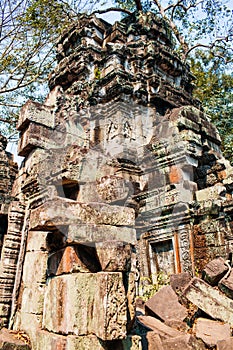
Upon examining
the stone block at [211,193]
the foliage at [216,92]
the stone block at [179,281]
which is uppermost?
the foliage at [216,92]

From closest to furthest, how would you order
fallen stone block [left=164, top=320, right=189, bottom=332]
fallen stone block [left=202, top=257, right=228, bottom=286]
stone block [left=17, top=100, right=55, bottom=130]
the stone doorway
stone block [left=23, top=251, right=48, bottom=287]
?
stone block [left=23, top=251, right=48, bottom=287] < fallen stone block [left=164, top=320, right=189, bottom=332] < fallen stone block [left=202, top=257, right=228, bottom=286] < stone block [left=17, top=100, right=55, bottom=130] < the stone doorway

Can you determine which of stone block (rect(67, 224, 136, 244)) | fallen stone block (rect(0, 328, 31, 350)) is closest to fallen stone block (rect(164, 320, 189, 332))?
stone block (rect(67, 224, 136, 244))

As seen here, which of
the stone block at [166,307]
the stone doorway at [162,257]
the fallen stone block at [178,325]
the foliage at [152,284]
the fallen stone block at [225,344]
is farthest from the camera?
the stone doorway at [162,257]

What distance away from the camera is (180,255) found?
21.4ft

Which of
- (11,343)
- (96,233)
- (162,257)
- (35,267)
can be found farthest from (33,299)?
(162,257)

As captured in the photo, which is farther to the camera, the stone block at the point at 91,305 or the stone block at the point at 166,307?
the stone block at the point at 166,307

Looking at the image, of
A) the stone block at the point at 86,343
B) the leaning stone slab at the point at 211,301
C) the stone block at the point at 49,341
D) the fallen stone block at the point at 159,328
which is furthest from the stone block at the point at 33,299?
the leaning stone slab at the point at 211,301

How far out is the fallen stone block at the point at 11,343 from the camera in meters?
2.71

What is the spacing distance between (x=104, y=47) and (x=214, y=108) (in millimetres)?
8449

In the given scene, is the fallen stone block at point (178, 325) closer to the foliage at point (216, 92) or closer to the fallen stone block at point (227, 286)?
the fallen stone block at point (227, 286)

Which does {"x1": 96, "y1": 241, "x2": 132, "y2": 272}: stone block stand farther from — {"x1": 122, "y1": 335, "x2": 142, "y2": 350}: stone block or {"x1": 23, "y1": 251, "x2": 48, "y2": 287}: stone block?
{"x1": 23, "y1": 251, "x2": 48, "y2": 287}: stone block

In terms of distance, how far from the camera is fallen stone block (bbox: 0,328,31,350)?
107 inches

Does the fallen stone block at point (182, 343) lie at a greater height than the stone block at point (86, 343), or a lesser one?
lesser

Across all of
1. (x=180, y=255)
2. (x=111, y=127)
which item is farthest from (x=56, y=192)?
(x=111, y=127)
